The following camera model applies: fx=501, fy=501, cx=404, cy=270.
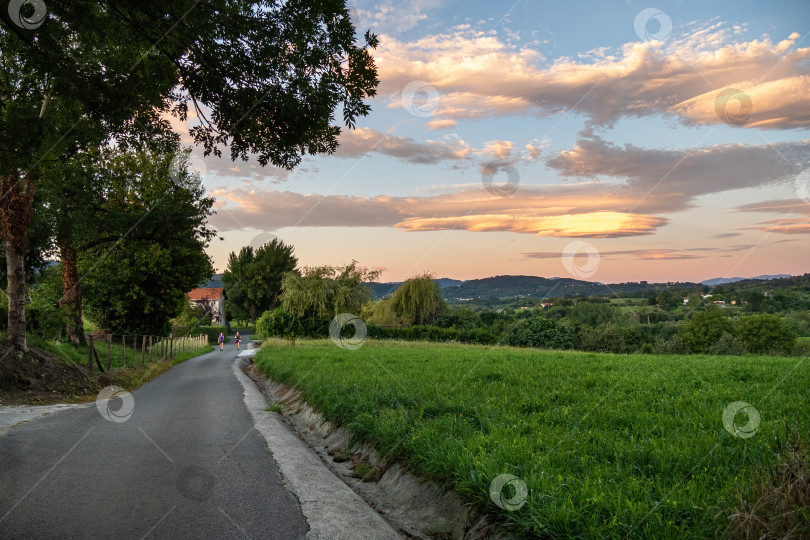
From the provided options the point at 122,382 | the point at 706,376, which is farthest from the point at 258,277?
the point at 706,376

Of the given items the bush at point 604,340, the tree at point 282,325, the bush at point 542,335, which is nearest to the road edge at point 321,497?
the tree at point 282,325

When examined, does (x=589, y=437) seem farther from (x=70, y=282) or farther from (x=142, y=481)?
(x=70, y=282)

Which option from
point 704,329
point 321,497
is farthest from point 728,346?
point 321,497

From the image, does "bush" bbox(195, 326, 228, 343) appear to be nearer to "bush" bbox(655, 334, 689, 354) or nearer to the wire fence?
the wire fence

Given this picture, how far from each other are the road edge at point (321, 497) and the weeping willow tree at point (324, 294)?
3265 cm

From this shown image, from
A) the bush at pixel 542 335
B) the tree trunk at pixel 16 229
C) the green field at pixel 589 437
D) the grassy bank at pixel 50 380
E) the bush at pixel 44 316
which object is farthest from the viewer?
the bush at pixel 542 335

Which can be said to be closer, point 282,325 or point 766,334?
point 282,325

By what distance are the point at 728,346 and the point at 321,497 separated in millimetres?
52422

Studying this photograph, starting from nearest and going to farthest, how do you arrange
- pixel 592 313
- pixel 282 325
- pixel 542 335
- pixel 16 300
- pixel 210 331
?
pixel 16 300
pixel 282 325
pixel 542 335
pixel 592 313
pixel 210 331

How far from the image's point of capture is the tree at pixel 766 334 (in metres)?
49.9

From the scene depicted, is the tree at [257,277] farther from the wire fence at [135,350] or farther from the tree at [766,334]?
the tree at [766,334]

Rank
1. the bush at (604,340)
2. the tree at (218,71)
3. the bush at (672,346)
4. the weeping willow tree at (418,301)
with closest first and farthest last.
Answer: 1. the tree at (218,71)
2. the bush at (672,346)
3. the bush at (604,340)
4. the weeping willow tree at (418,301)

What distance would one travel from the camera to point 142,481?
598cm

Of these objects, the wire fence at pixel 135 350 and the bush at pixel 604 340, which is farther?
the bush at pixel 604 340
